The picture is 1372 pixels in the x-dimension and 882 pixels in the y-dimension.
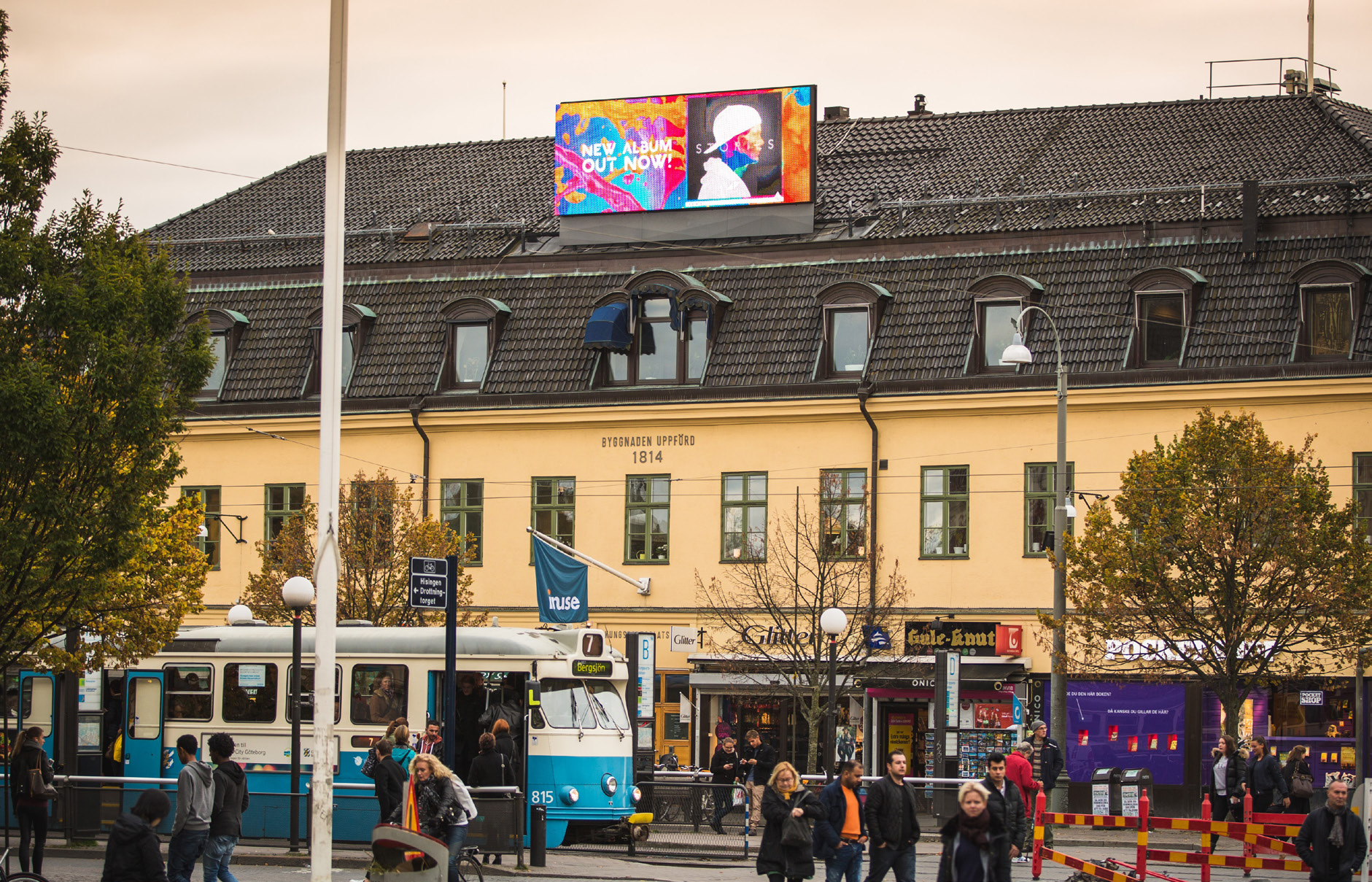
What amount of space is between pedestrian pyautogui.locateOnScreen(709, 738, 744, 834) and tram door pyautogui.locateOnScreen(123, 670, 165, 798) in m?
7.70

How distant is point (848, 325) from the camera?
Result: 38.8 metres

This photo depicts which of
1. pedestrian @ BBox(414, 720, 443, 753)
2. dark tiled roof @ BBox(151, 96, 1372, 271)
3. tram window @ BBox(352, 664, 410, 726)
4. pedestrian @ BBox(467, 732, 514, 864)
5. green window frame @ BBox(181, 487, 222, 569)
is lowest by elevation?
pedestrian @ BBox(467, 732, 514, 864)

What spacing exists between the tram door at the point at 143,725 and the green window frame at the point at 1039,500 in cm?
1676

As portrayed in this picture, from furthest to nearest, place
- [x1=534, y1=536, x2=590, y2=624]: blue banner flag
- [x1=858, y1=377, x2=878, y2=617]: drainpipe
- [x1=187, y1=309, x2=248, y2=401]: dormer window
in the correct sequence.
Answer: [x1=187, y1=309, x2=248, y2=401]: dormer window, [x1=858, y1=377, x2=878, y2=617]: drainpipe, [x1=534, y1=536, x2=590, y2=624]: blue banner flag

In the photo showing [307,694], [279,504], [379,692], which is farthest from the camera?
[279,504]

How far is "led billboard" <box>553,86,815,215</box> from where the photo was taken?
4231 cm

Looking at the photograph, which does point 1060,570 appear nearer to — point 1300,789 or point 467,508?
point 1300,789

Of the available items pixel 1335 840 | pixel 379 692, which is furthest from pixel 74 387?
pixel 1335 840

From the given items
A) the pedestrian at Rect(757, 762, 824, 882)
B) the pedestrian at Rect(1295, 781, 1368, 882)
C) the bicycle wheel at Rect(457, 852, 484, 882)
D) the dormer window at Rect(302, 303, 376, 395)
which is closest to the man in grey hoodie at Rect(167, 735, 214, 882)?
the bicycle wheel at Rect(457, 852, 484, 882)

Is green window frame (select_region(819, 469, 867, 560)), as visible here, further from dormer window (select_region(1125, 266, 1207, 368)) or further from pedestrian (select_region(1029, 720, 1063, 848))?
pedestrian (select_region(1029, 720, 1063, 848))

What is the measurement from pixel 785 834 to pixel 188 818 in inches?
207

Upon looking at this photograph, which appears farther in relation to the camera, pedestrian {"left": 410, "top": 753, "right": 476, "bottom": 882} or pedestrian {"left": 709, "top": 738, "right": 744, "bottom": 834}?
pedestrian {"left": 709, "top": 738, "right": 744, "bottom": 834}

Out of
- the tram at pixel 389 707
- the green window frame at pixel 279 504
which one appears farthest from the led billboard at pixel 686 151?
the tram at pixel 389 707

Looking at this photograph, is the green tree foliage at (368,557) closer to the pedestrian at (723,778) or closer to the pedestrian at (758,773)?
the pedestrian at (723,778)
